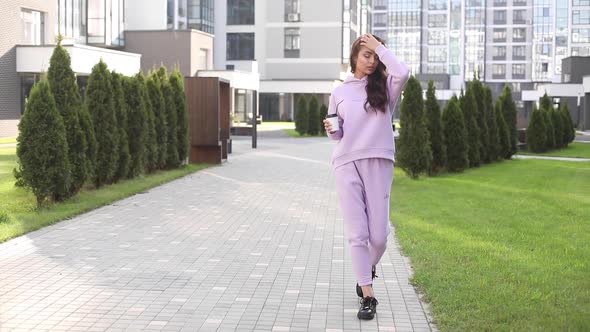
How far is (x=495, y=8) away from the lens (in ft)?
371

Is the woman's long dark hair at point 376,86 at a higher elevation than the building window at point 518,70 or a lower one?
lower

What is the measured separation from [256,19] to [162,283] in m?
64.7

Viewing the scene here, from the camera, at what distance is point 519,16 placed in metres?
112

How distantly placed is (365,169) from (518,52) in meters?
113

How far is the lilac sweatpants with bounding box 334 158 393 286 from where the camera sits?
5.35 meters

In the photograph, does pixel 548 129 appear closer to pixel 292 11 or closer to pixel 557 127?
pixel 557 127

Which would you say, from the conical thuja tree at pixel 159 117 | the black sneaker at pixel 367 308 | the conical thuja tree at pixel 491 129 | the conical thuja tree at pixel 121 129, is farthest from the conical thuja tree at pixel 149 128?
the black sneaker at pixel 367 308

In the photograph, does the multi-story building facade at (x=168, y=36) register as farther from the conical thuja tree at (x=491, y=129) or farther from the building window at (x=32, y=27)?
the conical thuja tree at (x=491, y=129)

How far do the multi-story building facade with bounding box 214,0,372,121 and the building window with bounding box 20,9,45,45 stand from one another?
1242 inches

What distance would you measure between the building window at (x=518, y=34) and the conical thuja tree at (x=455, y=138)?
9870 centimetres

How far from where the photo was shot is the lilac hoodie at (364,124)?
533 cm

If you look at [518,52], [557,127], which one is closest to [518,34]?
[518,52]

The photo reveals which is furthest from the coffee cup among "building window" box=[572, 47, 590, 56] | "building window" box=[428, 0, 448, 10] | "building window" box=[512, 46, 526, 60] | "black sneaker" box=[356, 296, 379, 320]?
"building window" box=[428, 0, 448, 10]

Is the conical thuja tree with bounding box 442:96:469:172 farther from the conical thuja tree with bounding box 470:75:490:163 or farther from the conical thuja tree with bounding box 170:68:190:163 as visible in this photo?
the conical thuja tree with bounding box 170:68:190:163
